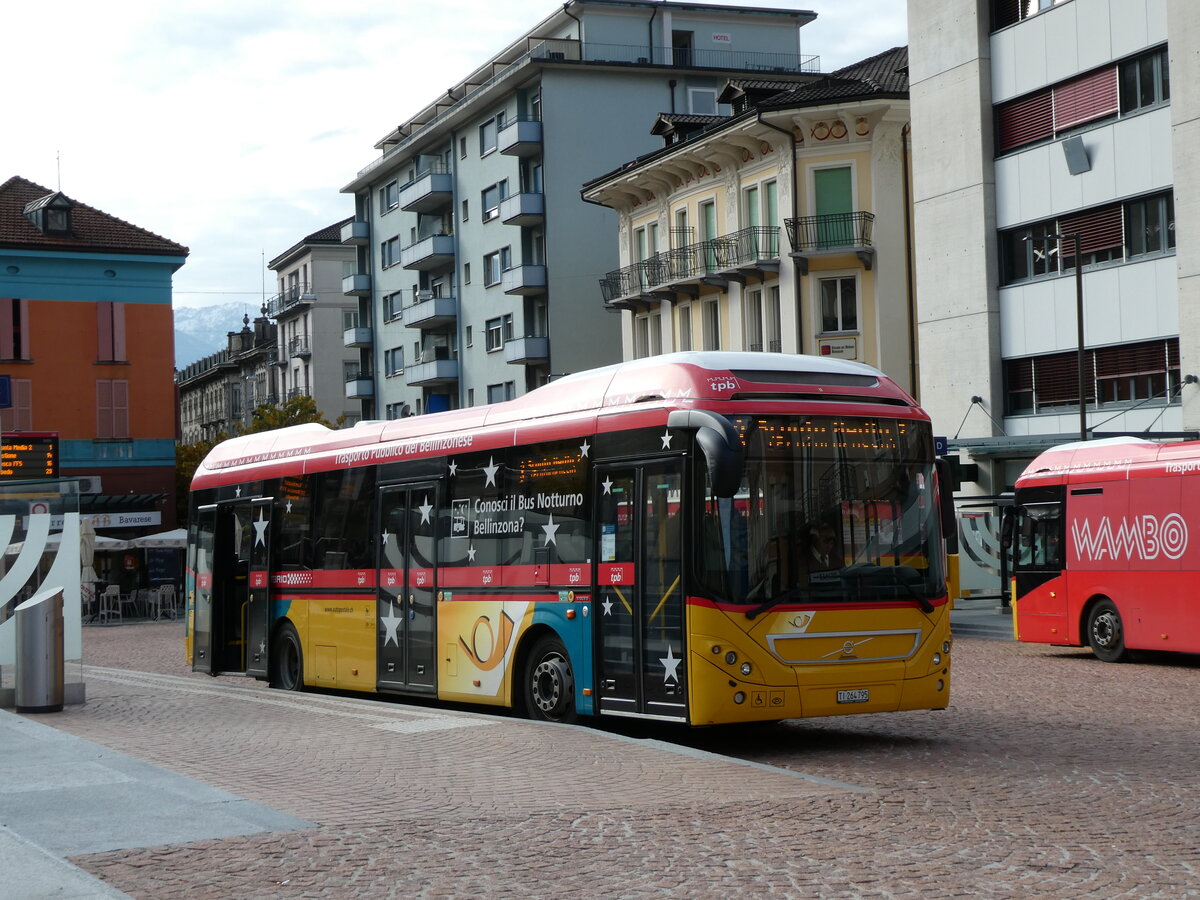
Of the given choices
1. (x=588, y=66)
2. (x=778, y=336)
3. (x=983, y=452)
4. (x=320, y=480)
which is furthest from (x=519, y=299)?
(x=320, y=480)

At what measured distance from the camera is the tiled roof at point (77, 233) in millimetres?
56500

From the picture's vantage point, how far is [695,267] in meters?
48.1

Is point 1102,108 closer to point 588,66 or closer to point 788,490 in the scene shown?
point 788,490

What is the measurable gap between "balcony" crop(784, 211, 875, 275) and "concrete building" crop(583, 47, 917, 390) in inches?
1.1

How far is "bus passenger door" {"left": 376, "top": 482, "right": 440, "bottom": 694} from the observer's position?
51.9ft

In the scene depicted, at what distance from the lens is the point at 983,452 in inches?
1427

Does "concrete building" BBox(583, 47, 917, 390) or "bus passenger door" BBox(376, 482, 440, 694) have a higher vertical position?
"concrete building" BBox(583, 47, 917, 390)

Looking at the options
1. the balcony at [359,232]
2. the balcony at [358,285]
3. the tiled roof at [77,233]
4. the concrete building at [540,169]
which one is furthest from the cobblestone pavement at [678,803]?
the balcony at [359,232]

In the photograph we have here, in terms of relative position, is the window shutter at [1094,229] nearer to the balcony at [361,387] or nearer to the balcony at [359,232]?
the balcony at [361,387]

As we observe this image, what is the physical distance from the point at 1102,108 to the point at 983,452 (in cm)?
792

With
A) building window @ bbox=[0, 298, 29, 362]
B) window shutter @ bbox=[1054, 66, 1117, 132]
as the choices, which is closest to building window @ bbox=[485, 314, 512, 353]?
building window @ bbox=[0, 298, 29, 362]

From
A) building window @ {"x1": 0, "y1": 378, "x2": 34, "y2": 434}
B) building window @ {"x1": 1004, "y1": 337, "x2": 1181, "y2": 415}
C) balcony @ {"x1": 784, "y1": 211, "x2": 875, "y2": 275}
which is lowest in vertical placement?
building window @ {"x1": 1004, "y1": 337, "x2": 1181, "y2": 415}

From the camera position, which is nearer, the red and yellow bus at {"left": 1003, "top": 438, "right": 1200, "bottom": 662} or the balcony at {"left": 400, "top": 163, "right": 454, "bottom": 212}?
the red and yellow bus at {"left": 1003, "top": 438, "right": 1200, "bottom": 662}

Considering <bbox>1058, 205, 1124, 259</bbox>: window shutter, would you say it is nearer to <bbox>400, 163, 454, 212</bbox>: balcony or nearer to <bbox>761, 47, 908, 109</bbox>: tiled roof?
<bbox>761, 47, 908, 109</bbox>: tiled roof
